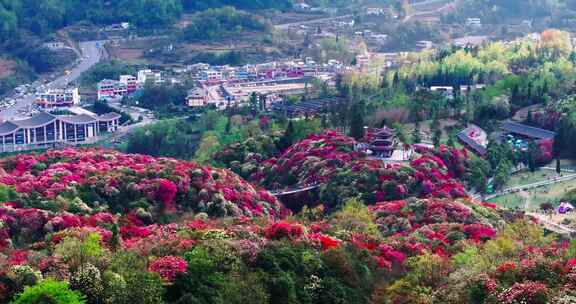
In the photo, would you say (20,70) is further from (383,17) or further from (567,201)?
(567,201)

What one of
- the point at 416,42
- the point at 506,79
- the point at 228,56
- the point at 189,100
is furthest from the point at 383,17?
the point at 506,79

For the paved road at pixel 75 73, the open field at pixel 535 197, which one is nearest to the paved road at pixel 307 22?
the paved road at pixel 75 73

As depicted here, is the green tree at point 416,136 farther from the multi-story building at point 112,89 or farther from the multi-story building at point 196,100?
the multi-story building at point 112,89

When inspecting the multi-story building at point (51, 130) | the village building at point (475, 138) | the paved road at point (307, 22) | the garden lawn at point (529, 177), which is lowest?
the multi-story building at point (51, 130)

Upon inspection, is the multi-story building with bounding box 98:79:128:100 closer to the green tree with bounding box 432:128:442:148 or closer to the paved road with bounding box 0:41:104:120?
the paved road with bounding box 0:41:104:120

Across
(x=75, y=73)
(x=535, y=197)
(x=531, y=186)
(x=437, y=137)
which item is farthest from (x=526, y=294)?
(x=75, y=73)

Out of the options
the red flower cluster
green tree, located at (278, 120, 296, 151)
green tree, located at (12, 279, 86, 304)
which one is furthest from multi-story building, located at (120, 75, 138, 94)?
green tree, located at (12, 279, 86, 304)
